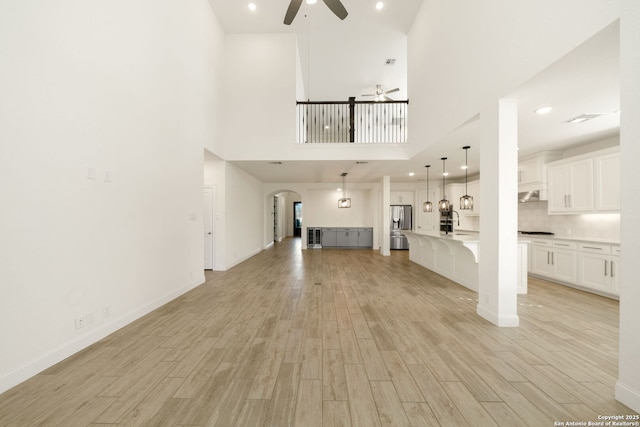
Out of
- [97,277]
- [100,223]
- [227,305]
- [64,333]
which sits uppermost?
[100,223]

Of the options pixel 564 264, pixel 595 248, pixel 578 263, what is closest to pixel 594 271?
pixel 578 263

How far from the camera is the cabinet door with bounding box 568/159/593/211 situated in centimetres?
454

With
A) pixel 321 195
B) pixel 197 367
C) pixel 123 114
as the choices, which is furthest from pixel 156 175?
pixel 321 195

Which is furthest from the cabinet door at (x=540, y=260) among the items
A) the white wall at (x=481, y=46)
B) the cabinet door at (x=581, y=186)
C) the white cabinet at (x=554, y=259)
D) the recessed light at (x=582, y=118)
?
the white wall at (x=481, y=46)

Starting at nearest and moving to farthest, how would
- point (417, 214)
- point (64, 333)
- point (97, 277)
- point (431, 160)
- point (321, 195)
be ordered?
point (64, 333) → point (97, 277) → point (431, 160) → point (417, 214) → point (321, 195)

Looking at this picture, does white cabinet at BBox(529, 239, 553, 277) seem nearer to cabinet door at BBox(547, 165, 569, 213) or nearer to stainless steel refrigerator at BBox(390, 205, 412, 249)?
cabinet door at BBox(547, 165, 569, 213)

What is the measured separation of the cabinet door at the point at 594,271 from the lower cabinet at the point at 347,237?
22.2 ft

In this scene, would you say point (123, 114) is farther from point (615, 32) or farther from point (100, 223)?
point (615, 32)

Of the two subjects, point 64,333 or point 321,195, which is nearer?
point 64,333

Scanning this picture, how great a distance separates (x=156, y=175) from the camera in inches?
140

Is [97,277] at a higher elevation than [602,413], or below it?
higher

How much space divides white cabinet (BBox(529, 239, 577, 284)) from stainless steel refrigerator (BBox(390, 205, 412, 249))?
16.3 ft

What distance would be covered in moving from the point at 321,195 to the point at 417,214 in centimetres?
415

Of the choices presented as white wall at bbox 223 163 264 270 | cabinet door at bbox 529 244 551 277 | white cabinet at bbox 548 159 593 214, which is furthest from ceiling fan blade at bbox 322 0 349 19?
cabinet door at bbox 529 244 551 277
